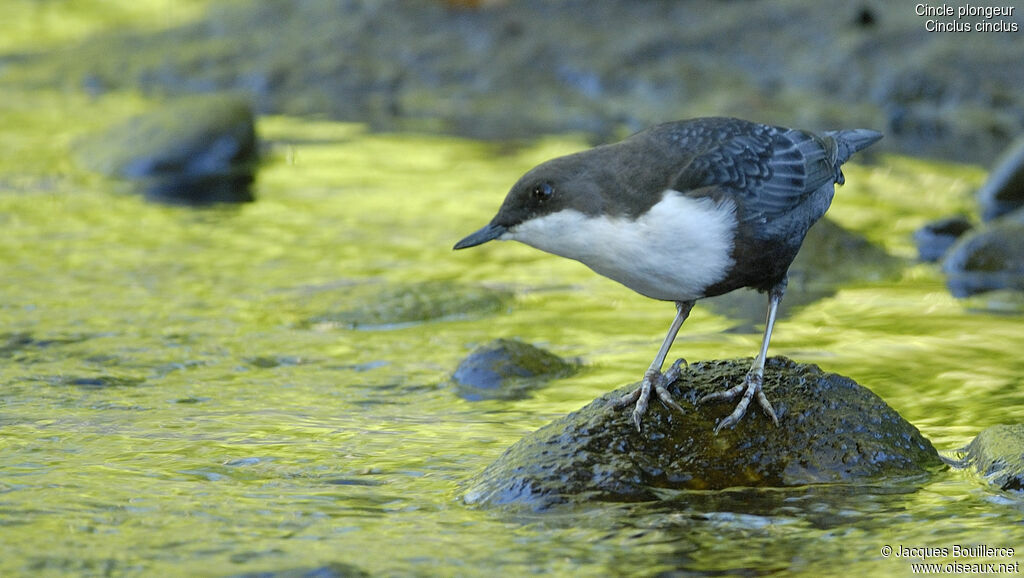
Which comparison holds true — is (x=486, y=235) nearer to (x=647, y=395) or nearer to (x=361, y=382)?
(x=647, y=395)

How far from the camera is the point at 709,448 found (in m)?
4.20

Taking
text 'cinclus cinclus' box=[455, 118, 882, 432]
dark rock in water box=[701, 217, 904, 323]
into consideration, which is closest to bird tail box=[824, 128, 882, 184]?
text 'cinclus cinclus' box=[455, 118, 882, 432]

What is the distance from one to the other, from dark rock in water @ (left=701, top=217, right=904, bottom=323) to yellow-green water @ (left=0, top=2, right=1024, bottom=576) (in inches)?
5.4

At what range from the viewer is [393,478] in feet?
14.4

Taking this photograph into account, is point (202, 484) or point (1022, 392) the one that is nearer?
point (202, 484)

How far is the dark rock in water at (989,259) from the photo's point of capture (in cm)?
716

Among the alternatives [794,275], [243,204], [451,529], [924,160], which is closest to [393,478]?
[451,529]

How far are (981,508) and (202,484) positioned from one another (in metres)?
2.41

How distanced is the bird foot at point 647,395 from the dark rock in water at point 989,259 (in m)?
3.40

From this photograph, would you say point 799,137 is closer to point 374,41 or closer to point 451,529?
point 451,529

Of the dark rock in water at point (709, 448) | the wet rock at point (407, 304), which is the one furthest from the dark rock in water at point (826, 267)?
the dark rock in water at point (709, 448)

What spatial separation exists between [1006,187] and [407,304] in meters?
4.37

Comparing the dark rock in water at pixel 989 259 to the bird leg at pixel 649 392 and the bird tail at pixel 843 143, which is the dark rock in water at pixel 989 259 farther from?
the bird leg at pixel 649 392

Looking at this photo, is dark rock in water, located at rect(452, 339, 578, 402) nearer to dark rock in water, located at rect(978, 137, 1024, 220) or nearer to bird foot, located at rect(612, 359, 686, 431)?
bird foot, located at rect(612, 359, 686, 431)
